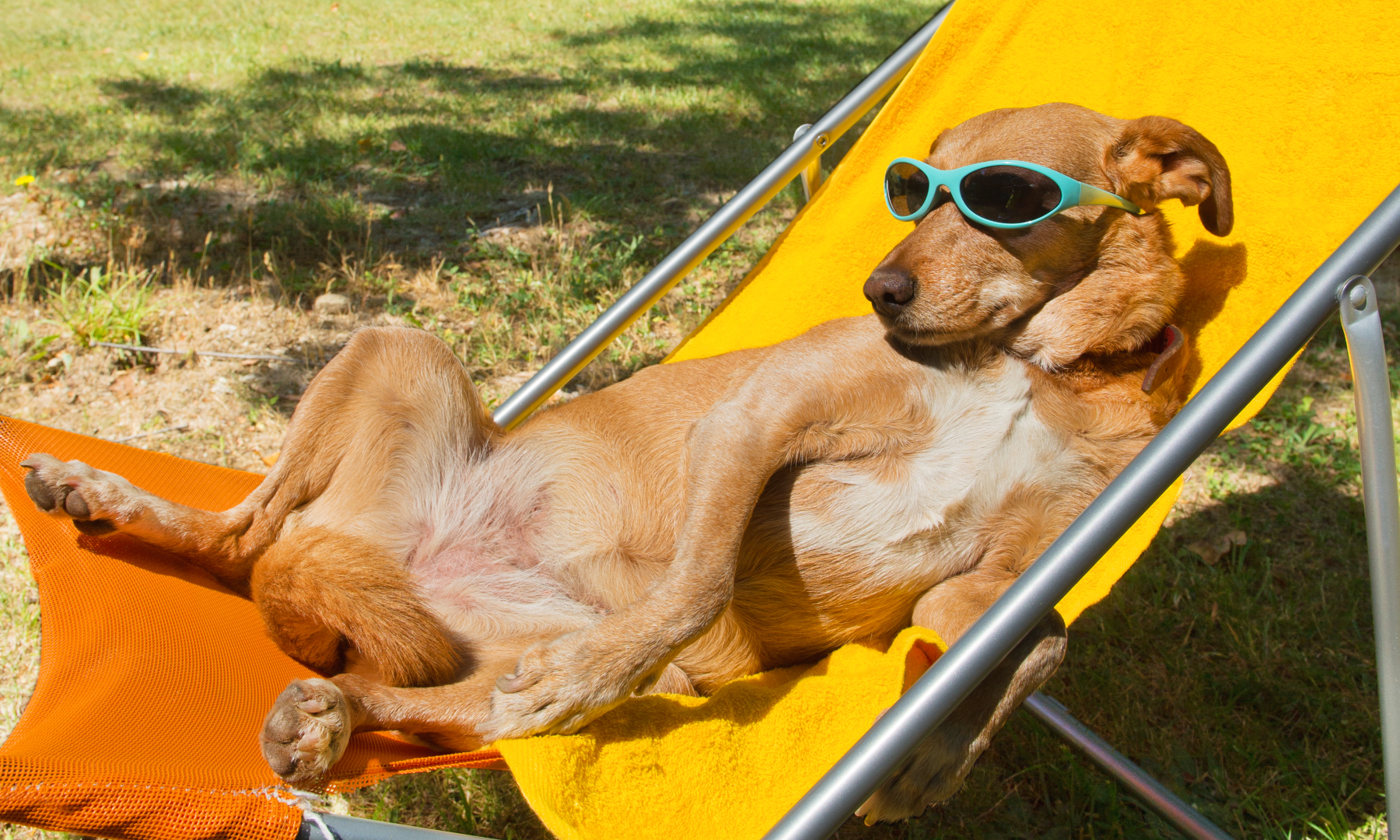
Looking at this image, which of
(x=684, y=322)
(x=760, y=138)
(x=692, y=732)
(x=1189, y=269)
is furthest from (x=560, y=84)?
(x=692, y=732)

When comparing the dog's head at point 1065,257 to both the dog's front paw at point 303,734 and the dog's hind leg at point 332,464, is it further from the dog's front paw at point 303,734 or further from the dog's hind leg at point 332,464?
the dog's front paw at point 303,734

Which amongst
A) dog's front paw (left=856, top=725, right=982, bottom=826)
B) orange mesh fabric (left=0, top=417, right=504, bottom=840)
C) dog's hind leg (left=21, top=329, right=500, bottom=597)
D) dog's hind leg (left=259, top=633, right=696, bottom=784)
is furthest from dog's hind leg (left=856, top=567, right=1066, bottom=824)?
dog's hind leg (left=21, top=329, right=500, bottom=597)

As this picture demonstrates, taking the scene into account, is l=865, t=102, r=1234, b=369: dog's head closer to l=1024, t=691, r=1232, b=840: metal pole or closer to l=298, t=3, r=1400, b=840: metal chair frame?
l=298, t=3, r=1400, b=840: metal chair frame

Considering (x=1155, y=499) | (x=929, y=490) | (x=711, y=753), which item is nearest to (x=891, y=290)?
(x=929, y=490)

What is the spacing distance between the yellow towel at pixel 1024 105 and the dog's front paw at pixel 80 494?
1.29m

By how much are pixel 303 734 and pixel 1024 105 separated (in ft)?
9.64

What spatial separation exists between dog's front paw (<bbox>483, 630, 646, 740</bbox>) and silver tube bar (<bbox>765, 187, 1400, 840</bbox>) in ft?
1.51

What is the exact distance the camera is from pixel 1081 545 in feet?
5.63

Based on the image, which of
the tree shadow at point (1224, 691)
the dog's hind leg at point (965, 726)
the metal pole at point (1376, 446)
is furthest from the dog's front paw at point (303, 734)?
the metal pole at point (1376, 446)

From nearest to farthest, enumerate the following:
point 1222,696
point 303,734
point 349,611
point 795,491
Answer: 1. point 303,734
2. point 349,611
3. point 795,491
4. point 1222,696

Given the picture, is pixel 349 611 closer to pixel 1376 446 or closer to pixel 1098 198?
pixel 1098 198

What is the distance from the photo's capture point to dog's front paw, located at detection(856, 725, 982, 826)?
2002 millimetres

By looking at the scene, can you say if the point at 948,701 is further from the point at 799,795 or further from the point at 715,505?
the point at 715,505

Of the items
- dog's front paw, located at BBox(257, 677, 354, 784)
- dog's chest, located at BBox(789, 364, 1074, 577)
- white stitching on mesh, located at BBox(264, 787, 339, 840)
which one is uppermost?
dog's chest, located at BBox(789, 364, 1074, 577)
